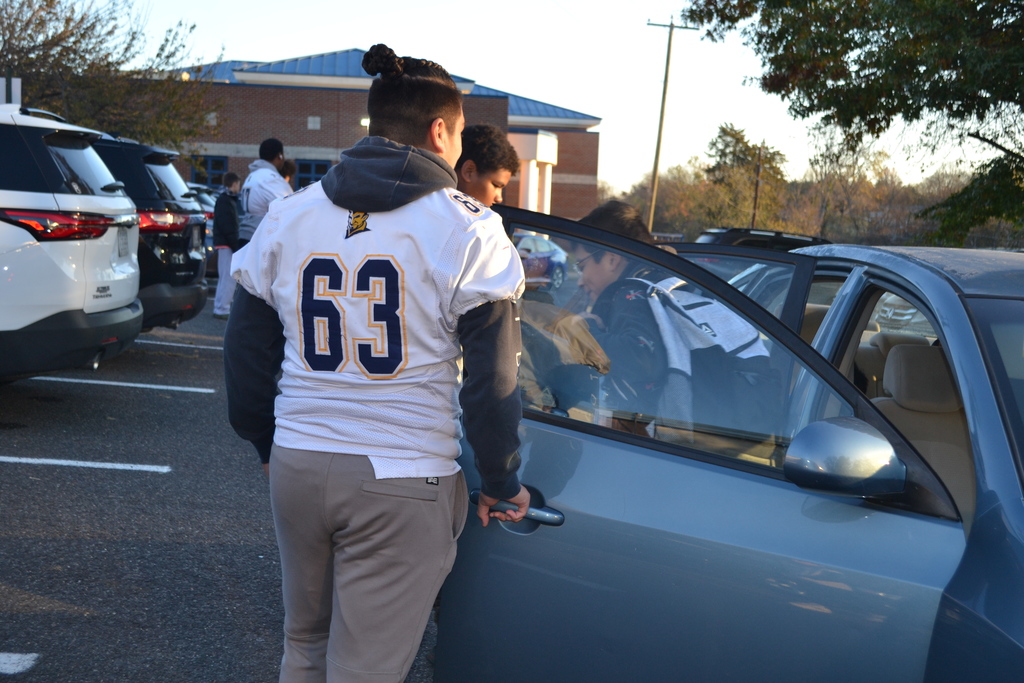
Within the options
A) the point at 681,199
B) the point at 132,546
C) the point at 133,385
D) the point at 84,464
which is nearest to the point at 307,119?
the point at 681,199

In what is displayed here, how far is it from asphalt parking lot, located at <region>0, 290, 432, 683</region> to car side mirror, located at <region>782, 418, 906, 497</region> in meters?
1.80

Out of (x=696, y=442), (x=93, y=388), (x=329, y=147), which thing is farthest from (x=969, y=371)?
(x=329, y=147)

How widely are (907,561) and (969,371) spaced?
0.49 m

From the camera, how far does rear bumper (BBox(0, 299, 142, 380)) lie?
495 centimetres

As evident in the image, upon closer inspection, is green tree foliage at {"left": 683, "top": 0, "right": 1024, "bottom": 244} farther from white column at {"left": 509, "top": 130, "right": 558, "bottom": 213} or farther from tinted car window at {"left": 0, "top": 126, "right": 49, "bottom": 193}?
white column at {"left": 509, "top": 130, "right": 558, "bottom": 213}

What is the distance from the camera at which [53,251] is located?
16.5 ft

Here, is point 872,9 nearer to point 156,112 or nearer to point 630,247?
point 630,247

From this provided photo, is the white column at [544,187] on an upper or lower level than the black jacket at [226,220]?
upper

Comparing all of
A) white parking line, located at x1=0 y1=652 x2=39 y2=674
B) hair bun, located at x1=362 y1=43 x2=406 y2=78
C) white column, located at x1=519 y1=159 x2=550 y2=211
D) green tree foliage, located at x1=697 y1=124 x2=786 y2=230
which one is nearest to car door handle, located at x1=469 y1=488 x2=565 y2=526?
hair bun, located at x1=362 y1=43 x2=406 y2=78

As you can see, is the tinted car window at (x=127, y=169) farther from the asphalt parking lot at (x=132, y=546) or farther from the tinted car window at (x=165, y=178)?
the asphalt parking lot at (x=132, y=546)

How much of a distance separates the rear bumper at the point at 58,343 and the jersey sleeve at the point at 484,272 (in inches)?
161

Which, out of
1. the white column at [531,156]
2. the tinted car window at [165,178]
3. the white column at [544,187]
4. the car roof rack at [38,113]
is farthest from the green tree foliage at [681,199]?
the car roof rack at [38,113]

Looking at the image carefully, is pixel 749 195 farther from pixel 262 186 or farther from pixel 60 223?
pixel 60 223

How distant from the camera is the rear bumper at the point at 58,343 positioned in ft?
16.3
